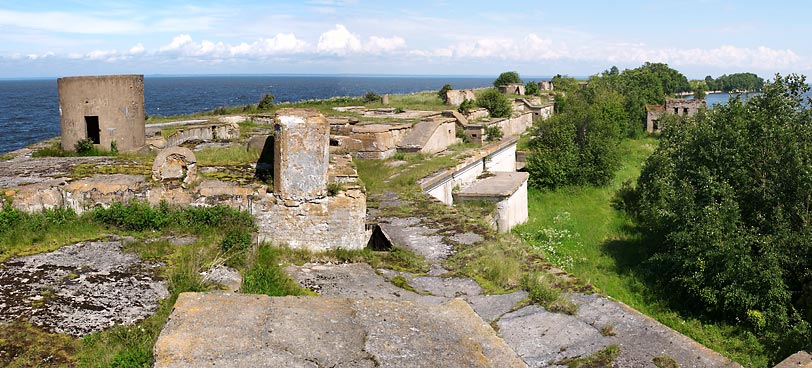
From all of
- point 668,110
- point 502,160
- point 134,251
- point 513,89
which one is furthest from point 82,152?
point 668,110

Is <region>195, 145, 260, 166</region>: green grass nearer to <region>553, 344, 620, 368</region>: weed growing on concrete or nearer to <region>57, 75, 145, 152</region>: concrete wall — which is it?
<region>57, 75, 145, 152</region>: concrete wall

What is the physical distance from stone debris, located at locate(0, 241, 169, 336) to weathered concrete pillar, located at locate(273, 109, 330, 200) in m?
2.39

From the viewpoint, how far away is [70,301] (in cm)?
630

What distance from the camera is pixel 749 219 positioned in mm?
14727

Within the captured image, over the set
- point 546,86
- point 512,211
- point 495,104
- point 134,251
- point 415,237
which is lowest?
point 512,211

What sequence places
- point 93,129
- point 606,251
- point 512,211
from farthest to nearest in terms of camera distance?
point 606,251
point 512,211
point 93,129

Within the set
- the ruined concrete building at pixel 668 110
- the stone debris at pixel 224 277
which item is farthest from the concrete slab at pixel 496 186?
the ruined concrete building at pixel 668 110

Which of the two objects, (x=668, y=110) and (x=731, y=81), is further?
(x=731, y=81)

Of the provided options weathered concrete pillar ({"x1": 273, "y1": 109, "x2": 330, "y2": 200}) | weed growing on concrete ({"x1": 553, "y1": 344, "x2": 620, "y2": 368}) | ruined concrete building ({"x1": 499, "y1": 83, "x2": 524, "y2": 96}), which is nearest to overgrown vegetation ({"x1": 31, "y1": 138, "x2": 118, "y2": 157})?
weathered concrete pillar ({"x1": 273, "y1": 109, "x2": 330, "y2": 200})

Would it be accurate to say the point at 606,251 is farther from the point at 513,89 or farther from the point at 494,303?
the point at 513,89

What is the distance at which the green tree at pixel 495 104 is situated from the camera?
32219mm

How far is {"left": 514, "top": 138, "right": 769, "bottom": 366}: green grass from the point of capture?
1260 centimetres

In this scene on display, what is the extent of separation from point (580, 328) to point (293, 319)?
4.44 meters

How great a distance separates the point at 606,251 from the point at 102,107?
13.9 meters
